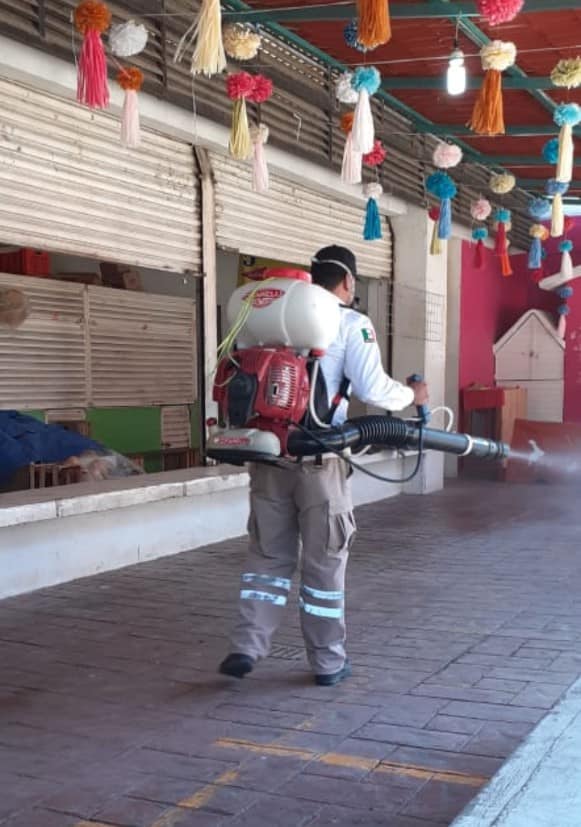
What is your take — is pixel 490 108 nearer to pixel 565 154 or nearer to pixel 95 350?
pixel 565 154

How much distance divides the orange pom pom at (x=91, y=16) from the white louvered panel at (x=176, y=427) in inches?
157

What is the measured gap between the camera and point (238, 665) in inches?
148

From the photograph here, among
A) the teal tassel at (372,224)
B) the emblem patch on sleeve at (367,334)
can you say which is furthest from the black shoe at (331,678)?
the teal tassel at (372,224)

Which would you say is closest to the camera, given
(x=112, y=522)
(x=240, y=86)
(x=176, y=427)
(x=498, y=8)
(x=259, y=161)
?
(x=498, y=8)

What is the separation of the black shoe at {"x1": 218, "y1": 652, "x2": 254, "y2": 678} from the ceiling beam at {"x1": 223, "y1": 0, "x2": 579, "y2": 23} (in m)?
4.23

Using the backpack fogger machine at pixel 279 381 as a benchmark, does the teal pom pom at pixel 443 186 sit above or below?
above

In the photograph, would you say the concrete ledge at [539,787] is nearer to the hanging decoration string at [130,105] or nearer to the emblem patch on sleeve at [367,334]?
the emblem patch on sleeve at [367,334]

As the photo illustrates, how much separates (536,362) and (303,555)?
32.0 ft

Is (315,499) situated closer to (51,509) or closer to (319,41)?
(51,509)

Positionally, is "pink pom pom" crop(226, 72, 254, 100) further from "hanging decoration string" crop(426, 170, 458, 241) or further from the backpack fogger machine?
"hanging decoration string" crop(426, 170, 458, 241)

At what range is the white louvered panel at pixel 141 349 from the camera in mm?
7477

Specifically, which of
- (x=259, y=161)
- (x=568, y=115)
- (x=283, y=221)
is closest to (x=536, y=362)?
(x=283, y=221)

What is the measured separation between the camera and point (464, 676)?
12.7 ft

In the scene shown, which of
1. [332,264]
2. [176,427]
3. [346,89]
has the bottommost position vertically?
[176,427]
